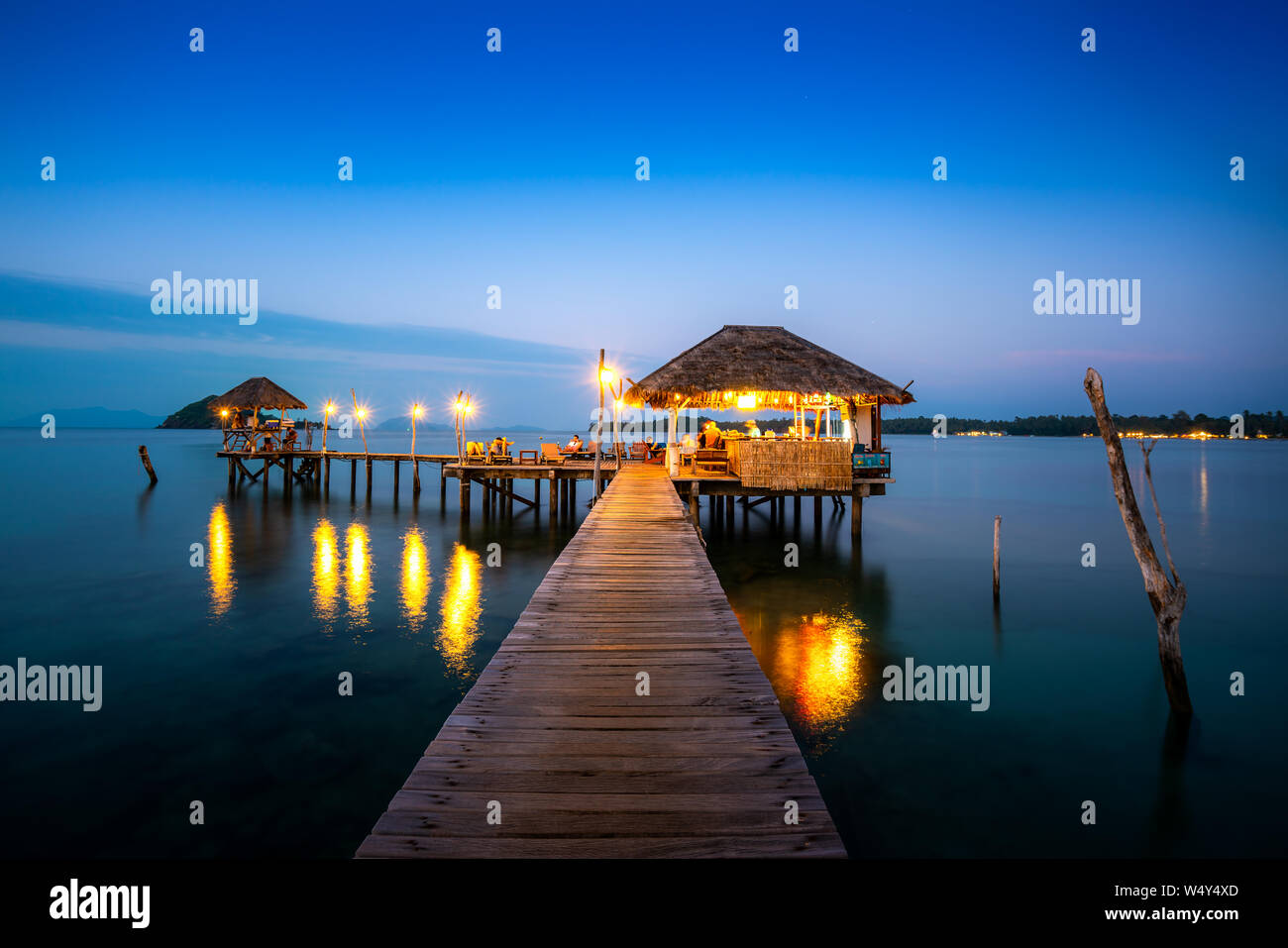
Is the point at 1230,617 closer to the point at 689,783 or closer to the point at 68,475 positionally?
the point at 689,783

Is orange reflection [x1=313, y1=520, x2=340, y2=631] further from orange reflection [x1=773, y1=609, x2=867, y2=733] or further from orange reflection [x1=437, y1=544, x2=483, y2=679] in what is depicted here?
orange reflection [x1=773, y1=609, x2=867, y2=733]

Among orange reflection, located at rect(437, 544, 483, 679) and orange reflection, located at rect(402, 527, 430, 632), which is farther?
orange reflection, located at rect(402, 527, 430, 632)

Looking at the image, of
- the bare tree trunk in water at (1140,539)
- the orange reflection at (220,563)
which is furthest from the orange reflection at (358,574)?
the bare tree trunk in water at (1140,539)

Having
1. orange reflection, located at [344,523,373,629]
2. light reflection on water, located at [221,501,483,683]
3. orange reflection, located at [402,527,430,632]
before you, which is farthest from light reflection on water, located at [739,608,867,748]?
orange reflection, located at [344,523,373,629]

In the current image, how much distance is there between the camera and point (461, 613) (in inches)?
503

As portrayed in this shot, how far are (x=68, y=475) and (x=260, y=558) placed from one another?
3703cm

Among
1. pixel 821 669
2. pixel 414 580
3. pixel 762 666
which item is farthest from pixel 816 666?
pixel 414 580

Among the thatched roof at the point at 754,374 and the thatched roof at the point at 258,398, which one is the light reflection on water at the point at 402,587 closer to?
the thatched roof at the point at 754,374

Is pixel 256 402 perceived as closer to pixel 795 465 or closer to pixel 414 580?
pixel 414 580

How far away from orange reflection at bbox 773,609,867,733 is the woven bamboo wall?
4308 mm

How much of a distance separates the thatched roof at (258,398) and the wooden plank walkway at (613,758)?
3770 cm

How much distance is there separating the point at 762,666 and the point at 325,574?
1181cm

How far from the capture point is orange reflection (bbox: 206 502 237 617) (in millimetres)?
13291
